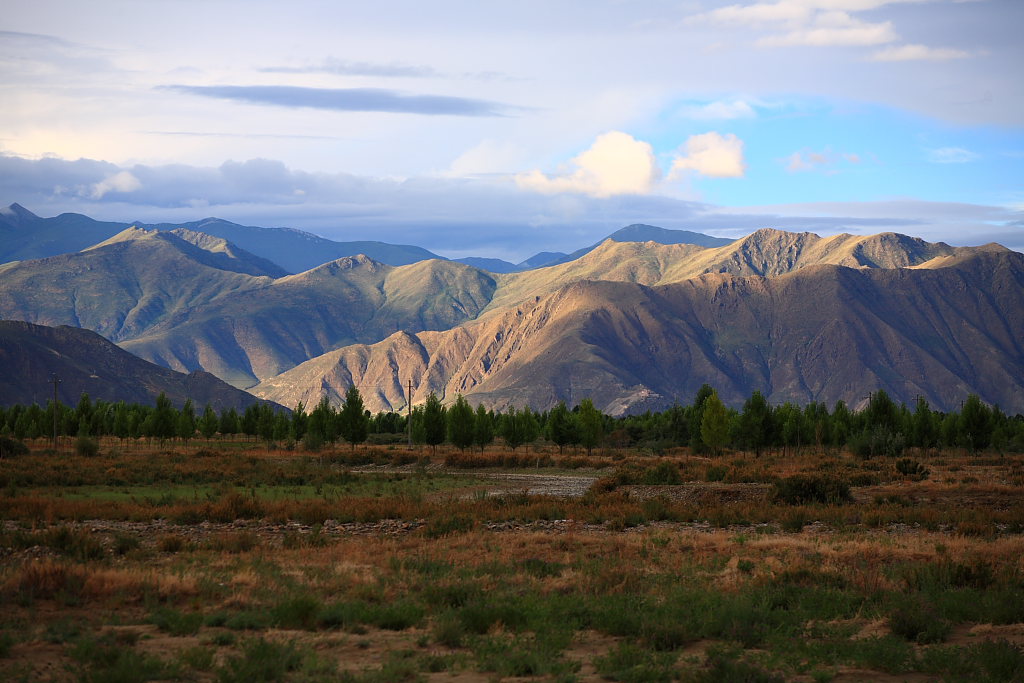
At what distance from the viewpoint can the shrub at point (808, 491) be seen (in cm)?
4028

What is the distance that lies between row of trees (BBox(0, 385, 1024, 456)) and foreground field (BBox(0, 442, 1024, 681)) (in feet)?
204

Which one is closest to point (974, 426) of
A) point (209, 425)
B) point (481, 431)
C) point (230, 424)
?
→ point (481, 431)

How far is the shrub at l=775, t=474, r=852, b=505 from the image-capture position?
4028 centimetres

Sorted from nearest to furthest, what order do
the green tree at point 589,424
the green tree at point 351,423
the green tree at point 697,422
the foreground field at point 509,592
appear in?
the foreground field at point 509,592, the green tree at point 589,424, the green tree at point 351,423, the green tree at point 697,422

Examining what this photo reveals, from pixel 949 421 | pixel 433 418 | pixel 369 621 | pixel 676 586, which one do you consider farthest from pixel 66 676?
pixel 949 421

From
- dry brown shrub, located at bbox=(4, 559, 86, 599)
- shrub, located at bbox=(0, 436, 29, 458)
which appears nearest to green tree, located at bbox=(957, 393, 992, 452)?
shrub, located at bbox=(0, 436, 29, 458)

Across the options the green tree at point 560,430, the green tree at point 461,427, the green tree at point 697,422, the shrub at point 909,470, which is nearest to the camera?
the shrub at point 909,470

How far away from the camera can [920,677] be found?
14766 mm

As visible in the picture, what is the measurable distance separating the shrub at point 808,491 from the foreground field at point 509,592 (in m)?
2.95

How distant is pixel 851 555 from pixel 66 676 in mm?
18767

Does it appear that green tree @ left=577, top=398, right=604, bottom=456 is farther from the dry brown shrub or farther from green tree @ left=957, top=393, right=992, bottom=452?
the dry brown shrub

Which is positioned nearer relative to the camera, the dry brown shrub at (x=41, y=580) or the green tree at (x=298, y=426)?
the dry brown shrub at (x=41, y=580)

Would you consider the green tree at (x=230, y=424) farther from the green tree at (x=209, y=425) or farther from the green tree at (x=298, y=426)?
the green tree at (x=298, y=426)

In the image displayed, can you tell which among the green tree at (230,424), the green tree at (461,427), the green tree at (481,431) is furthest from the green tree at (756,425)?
the green tree at (230,424)
